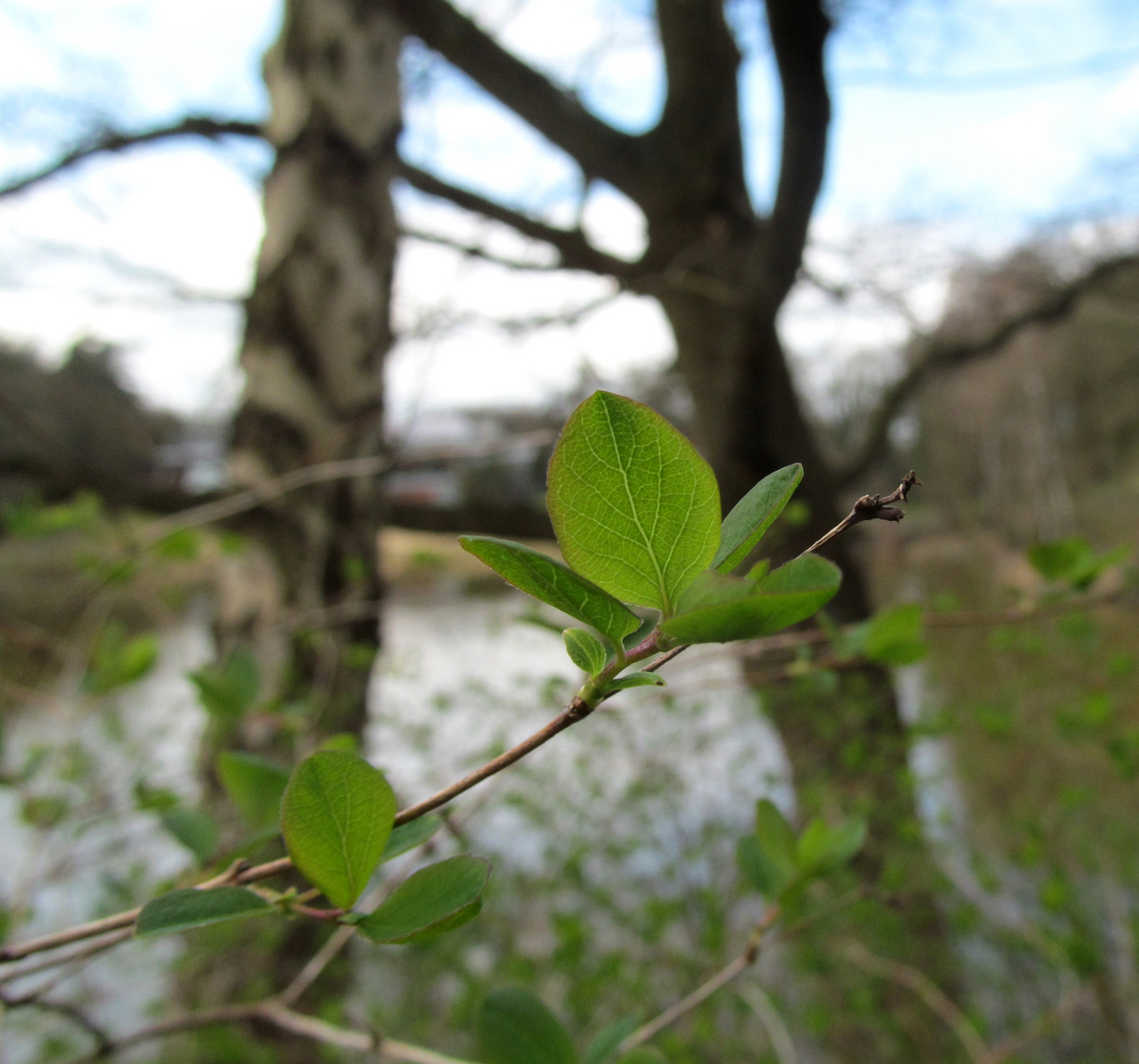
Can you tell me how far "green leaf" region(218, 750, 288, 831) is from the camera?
0.17m

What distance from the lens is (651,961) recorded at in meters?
1.02

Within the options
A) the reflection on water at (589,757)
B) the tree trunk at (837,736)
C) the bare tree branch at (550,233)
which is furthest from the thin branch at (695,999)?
the bare tree branch at (550,233)

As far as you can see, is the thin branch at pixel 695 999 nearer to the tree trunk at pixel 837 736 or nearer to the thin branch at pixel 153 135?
the tree trunk at pixel 837 736

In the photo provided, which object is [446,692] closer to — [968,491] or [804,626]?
[804,626]

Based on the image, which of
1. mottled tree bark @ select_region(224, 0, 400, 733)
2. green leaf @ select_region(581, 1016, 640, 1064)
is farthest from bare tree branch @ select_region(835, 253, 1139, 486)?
green leaf @ select_region(581, 1016, 640, 1064)

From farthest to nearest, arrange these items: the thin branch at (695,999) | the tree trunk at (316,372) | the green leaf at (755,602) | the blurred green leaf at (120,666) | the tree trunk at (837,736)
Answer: the tree trunk at (837,736)
the tree trunk at (316,372)
the blurred green leaf at (120,666)
the thin branch at (695,999)
the green leaf at (755,602)

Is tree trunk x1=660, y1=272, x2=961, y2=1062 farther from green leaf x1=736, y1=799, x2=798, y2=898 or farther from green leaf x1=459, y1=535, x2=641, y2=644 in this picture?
green leaf x1=459, y1=535, x2=641, y2=644

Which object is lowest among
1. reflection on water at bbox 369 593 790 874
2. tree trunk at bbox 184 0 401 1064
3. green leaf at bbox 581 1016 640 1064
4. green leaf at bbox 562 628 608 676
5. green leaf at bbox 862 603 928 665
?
reflection on water at bbox 369 593 790 874

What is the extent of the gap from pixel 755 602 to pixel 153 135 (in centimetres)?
123

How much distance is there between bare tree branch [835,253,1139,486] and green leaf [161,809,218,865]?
1.52m

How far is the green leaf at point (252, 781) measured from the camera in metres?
0.17

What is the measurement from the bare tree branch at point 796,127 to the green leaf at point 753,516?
3.63ft

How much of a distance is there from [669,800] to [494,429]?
728mm

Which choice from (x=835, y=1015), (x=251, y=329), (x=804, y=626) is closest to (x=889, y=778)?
(x=835, y=1015)
